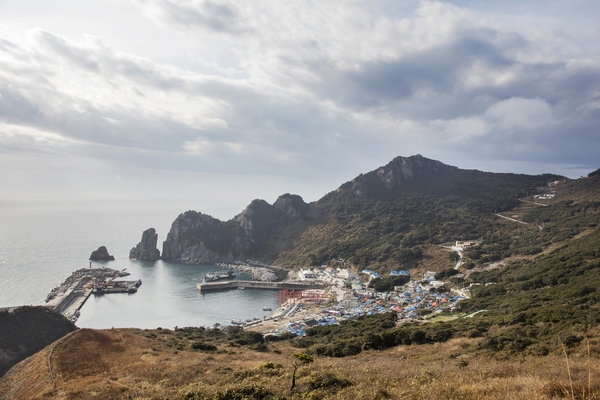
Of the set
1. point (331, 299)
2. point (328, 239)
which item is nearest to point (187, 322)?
point (331, 299)

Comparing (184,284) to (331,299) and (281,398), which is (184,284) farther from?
(281,398)

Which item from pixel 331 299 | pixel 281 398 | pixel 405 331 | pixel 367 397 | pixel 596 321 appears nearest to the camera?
pixel 367 397

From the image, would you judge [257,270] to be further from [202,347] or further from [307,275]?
[202,347]

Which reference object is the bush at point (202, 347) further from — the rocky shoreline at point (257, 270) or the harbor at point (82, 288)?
the rocky shoreline at point (257, 270)

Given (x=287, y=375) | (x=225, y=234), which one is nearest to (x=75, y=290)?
(x=225, y=234)

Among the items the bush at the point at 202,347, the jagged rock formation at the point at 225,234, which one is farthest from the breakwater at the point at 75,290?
the bush at the point at 202,347

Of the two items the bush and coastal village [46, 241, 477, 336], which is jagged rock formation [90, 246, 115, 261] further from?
the bush

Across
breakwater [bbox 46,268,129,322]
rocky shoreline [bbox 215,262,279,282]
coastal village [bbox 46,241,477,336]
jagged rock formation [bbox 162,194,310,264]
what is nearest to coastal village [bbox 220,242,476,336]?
coastal village [bbox 46,241,477,336]
